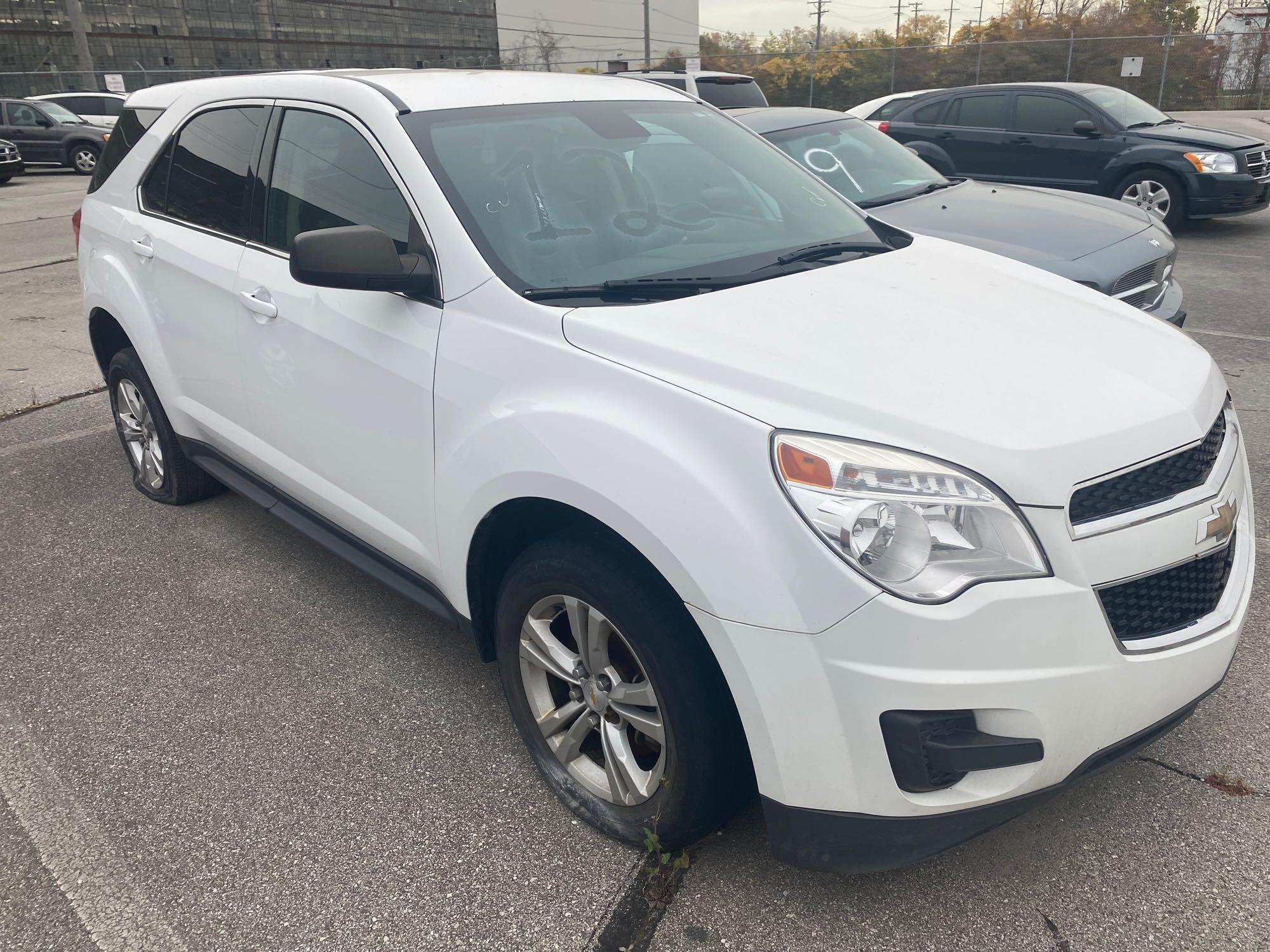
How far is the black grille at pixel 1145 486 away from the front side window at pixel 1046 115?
32.2 ft

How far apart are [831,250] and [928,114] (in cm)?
963

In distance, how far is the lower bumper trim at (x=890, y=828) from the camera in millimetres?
1931

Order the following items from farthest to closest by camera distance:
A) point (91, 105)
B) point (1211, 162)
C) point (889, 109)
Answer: point (91, 105) < point (889, 109) < point (1211, 162)

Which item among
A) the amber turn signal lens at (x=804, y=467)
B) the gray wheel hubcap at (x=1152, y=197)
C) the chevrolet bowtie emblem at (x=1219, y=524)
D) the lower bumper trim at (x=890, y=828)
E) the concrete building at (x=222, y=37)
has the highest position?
the concrete building at (x=222, y=37)

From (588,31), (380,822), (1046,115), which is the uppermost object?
(588,31)

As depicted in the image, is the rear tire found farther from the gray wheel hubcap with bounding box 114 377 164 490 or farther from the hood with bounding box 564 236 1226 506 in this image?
the hood with bounding box 564 236 1226 506

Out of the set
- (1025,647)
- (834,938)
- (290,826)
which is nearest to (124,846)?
(290,826)

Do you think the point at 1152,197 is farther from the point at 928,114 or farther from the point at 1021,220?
the point at 1021,220

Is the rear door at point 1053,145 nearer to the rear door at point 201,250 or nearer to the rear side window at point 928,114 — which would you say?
the rear side window at point 928,114

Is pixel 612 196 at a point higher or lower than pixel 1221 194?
higher

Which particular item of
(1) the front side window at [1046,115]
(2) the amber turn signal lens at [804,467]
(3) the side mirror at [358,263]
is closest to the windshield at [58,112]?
(1) the front side window at [1046,115]

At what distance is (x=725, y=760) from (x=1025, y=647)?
0.70m

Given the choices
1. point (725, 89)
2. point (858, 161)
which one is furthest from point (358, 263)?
point (725, 89)

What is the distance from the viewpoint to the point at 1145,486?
2014mm
